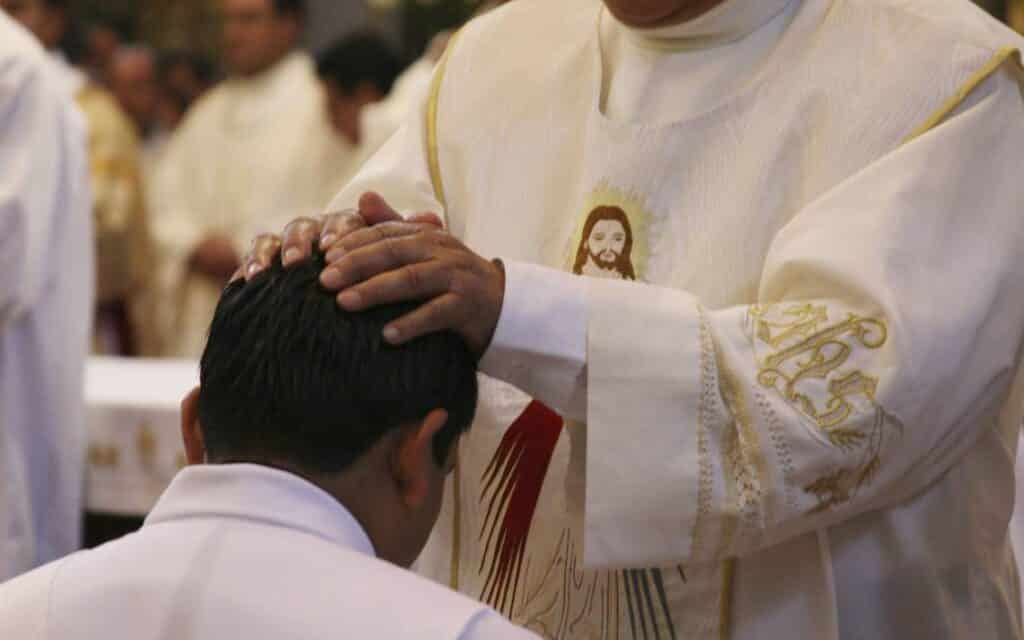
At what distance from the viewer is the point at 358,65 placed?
24.0 feet

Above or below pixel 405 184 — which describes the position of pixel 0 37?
below

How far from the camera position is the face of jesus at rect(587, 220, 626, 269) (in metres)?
2.47

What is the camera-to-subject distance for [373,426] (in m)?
1.85

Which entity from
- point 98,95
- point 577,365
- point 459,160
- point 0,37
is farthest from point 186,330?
point 577,365

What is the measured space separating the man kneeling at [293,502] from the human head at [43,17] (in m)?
5.55

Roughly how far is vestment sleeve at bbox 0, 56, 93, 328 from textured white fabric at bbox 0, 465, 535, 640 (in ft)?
12.1

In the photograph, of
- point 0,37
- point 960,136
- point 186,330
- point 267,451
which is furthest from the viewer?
point 186,330

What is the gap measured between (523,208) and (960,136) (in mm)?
621

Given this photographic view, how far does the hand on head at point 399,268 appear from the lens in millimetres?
1868

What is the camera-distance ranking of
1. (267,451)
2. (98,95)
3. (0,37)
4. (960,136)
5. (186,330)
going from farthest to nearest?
1. (98,95)
2. (186,330)
3. (0,37)
4. (960,136)
5. (267,451)

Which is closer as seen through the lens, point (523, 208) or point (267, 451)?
point (267, 451)

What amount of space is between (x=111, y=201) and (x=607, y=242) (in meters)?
5.66

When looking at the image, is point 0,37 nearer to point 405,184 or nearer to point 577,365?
point 405,184

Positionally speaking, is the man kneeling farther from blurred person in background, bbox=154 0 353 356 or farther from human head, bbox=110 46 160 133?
human head, bbox=110 46 160 133
